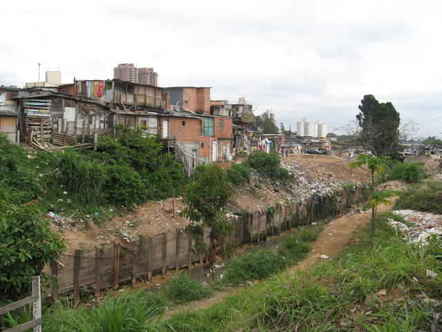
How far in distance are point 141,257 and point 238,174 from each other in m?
11.8

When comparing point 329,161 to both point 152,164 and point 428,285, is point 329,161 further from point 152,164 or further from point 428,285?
point 428,285

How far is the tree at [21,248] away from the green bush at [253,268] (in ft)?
22.1

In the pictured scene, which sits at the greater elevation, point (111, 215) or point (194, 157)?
point (194, 157)

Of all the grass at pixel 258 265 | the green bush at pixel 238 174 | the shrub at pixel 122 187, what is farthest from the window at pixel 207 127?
the grass at pixel 258 265

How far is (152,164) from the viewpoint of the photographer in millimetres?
19641

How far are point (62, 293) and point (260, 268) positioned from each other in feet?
19.3

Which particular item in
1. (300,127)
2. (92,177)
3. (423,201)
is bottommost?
(423,201)

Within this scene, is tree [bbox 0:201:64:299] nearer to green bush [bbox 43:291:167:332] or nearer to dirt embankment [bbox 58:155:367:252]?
green bush [bbox 43:291:167:332]

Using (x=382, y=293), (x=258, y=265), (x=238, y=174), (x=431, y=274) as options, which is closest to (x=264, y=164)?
(x=238, y=174)

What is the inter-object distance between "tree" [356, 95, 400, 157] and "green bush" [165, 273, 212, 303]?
34467 mm

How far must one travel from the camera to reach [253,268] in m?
11.4

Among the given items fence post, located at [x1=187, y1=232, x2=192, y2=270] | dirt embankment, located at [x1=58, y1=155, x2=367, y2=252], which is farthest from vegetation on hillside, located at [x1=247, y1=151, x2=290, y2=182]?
fence post, located at [x1=187, y1=232, x2=192, y2=270]

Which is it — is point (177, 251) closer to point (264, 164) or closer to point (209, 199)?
point (209, 199)

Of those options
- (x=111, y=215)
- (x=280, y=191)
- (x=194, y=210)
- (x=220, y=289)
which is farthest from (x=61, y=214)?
(x=280, y=191)
